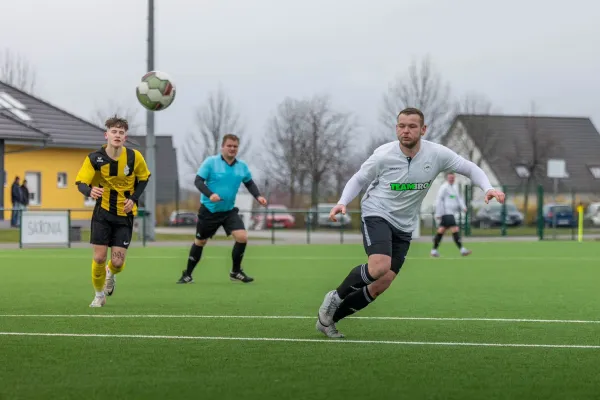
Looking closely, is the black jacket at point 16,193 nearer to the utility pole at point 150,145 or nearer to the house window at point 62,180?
the utility pole at point 150,145

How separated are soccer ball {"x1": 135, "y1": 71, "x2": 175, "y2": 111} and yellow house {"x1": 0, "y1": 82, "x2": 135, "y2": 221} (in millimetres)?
22438

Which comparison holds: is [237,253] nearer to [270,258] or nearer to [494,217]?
[270,258]

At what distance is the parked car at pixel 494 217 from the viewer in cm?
4409

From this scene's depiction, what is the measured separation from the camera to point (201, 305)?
12.1 meters

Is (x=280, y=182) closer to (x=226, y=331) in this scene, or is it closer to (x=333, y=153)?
(x=333, y=153)

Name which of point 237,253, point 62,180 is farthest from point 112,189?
point 62,180

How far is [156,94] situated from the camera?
896 inches

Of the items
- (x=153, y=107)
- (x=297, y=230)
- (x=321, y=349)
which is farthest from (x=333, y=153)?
(x=321, y=349)

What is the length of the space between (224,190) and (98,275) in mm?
3609

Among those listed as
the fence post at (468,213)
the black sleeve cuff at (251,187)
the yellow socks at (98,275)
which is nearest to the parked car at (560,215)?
the fence post at (468,213)

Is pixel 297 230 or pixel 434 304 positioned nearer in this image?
pixel 434 304

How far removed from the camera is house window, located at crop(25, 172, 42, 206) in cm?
4812

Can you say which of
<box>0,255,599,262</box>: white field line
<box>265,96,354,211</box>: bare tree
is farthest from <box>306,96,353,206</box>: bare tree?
<box>0,255,599,262</box>: white field line

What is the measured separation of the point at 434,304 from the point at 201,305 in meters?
2.56
